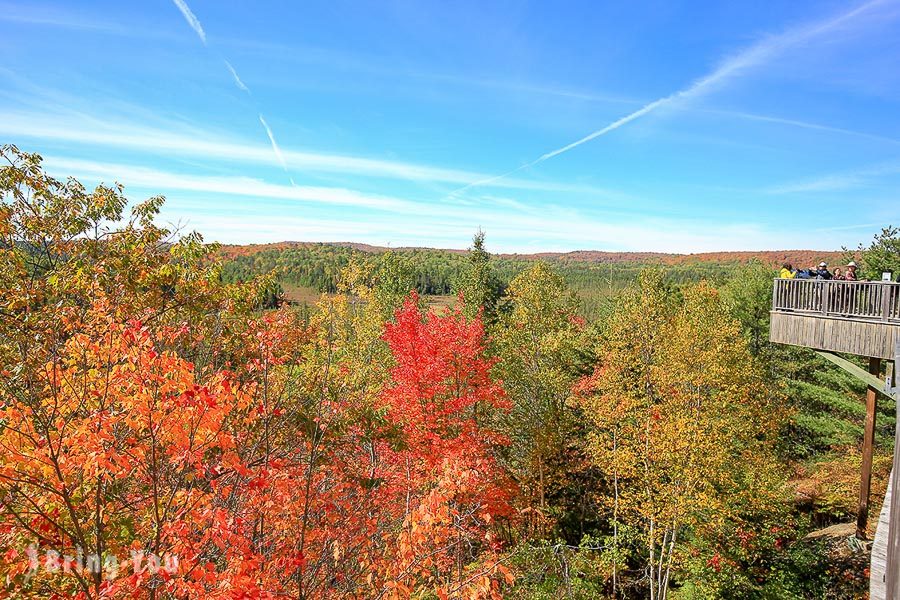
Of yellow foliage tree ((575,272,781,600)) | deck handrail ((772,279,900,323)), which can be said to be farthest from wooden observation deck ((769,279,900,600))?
yellow foliage tree ((575,272,781,600))

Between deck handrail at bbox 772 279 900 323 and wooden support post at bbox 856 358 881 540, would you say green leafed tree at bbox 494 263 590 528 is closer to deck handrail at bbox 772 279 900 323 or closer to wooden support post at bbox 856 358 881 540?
deck handrail at bbox 772 279 900 323

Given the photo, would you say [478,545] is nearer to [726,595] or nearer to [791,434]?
[726,595]

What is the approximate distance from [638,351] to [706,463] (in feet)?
14.1

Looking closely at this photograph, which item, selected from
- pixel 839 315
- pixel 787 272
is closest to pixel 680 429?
pixel 839 315

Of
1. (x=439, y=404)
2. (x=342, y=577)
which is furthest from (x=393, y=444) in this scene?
(x=342, y=577)

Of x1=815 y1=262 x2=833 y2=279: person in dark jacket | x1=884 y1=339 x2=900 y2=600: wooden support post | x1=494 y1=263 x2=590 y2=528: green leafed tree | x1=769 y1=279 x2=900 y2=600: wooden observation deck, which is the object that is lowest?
x1=494 y1=263 x2=590 y2=528: green leafed tree

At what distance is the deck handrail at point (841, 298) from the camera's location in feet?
31.1

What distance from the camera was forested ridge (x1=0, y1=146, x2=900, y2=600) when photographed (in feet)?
14.9

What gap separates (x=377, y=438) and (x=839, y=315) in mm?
12547

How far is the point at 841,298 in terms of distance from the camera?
415 inches

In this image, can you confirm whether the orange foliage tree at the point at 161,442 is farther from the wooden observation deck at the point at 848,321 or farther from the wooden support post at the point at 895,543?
the wooden observation deck at the point at 848,321

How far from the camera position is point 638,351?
1656 centimetres

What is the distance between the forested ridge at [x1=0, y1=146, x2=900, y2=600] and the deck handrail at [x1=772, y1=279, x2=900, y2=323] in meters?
3.04

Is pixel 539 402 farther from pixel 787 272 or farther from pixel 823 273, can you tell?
pixel 823 273
